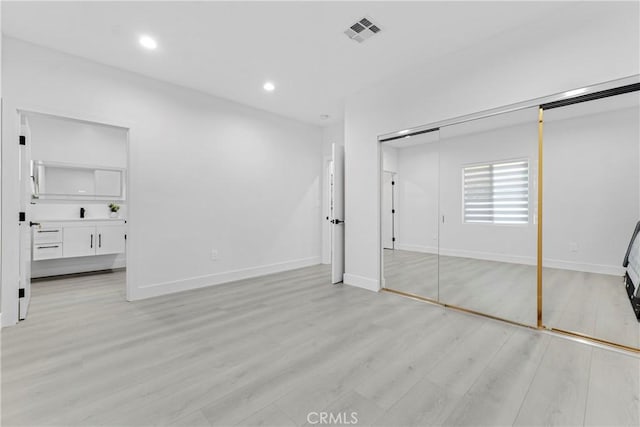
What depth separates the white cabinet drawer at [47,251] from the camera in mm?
4320

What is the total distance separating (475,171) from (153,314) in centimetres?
410

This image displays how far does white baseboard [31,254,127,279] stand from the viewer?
4484 mm

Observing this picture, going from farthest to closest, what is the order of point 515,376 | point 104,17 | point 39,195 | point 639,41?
point 39,195, point 104,17, point 639,41, point 515,376

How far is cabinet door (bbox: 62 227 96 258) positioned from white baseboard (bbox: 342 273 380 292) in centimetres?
449

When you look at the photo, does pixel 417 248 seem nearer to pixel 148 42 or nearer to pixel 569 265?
pixel 569 265

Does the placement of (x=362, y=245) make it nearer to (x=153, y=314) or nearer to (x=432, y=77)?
(x=432, y=77)

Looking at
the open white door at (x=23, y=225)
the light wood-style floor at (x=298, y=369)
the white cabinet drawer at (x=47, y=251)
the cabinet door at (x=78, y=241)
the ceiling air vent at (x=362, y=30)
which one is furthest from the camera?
the cabinet door at (x=78, y=241)

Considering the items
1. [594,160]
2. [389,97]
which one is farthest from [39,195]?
[594,160]

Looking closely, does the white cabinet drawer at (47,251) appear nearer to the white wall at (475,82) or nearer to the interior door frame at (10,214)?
the interior door frame at (10,214)

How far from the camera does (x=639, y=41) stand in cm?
205

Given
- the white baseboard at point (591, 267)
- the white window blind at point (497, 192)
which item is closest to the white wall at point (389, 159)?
the white window blind at point (497, 192)

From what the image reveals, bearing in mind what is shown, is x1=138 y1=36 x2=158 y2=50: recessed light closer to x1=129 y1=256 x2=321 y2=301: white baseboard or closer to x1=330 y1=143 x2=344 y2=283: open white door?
x1=330 y1=143 x2=344 y2=283: open white door

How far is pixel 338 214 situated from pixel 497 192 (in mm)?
2106

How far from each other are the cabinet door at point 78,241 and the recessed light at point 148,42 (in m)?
3.63
